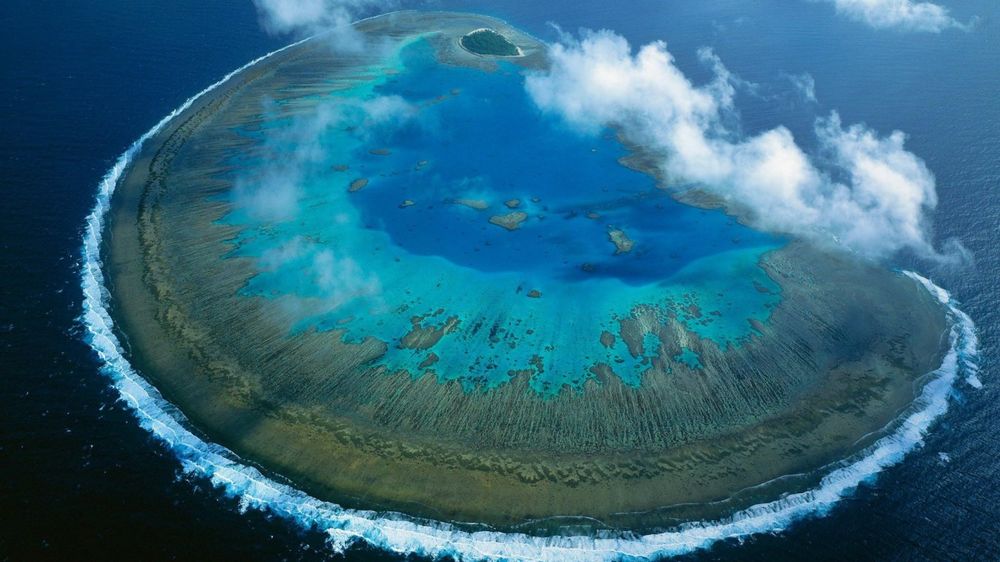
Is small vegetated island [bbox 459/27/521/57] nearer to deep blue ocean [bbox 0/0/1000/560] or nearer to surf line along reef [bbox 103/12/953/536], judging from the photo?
deep blue ocean [bbox 0/0/1000/560]

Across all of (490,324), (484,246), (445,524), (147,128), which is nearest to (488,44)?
(484,246)

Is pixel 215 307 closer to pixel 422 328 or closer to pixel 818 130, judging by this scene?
pixel 422 328

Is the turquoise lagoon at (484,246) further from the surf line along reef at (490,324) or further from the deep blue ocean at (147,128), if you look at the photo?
the deep blue ocean at (147,128)

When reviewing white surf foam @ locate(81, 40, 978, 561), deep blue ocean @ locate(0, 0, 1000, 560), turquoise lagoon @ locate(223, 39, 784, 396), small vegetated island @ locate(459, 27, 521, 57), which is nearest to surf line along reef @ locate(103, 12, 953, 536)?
turquoise lagoon @ locate(223, 39, 784, 396)

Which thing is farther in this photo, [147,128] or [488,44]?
[488,44]

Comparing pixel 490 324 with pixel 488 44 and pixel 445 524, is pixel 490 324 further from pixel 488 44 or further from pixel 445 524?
pixel 488 44

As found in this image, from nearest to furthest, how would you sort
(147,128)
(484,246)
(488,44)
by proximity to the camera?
(484,246), (147,128), (488,44)

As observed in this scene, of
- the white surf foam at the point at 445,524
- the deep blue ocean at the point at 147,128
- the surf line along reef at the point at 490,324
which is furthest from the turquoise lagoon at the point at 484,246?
the deep blue ocean at the point at 147,128
